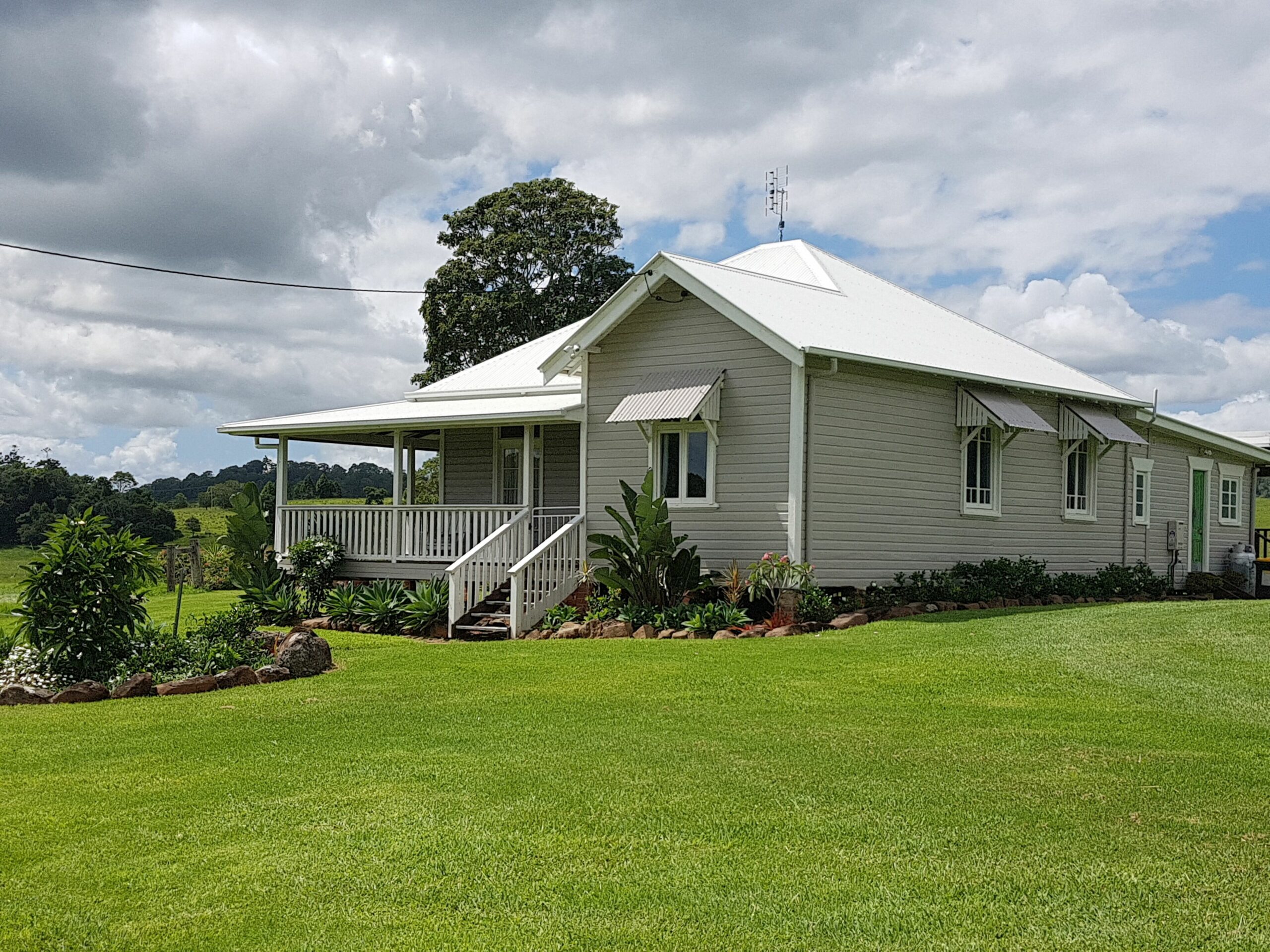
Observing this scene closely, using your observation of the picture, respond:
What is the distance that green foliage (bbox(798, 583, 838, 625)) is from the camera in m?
16.8

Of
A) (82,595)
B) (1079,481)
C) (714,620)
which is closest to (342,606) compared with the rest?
(714,620)

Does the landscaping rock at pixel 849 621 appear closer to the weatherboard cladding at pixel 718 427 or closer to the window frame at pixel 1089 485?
the weatherboard cladding at pixel 718 427

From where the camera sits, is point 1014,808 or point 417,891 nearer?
point 417,891

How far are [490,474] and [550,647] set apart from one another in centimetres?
934

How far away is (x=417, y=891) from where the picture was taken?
6.01 meters

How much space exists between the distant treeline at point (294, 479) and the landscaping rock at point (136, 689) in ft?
118

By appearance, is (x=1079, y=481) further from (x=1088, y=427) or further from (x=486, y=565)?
(x=486, y=565)

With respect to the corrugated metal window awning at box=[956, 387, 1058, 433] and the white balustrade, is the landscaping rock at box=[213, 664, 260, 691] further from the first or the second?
the corrugated metal window awning at box=[956, 387, 1058, 433]

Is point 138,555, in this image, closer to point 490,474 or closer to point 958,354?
point 490,474

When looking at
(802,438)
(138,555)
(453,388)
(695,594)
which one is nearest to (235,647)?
(138,555)

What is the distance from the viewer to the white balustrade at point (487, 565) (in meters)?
18.1

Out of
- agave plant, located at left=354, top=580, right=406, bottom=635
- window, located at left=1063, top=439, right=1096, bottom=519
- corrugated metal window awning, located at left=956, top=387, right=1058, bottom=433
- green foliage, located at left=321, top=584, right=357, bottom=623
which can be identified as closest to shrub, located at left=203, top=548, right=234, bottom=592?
green foliage, located at left=321, top=584, right=357, bottom=623

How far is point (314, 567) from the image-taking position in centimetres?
2133

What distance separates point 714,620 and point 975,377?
20.3 ft
